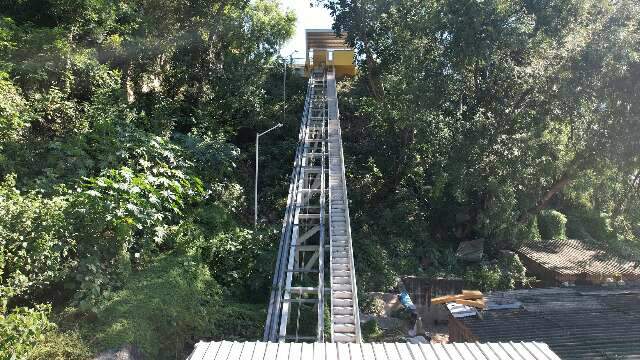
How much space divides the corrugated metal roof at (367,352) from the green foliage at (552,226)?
20.5 metres

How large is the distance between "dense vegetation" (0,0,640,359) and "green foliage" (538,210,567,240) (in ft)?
0.23

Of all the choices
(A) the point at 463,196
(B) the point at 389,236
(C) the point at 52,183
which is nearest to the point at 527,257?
(A) the point at 463,196

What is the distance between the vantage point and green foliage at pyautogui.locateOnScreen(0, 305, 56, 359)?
6.57m

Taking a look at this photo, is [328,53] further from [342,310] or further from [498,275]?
[342,310]

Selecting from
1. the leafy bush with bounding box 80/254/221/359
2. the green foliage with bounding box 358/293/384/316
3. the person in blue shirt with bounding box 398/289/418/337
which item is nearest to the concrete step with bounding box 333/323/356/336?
the leafy bush with bounding box 80/254/221/359

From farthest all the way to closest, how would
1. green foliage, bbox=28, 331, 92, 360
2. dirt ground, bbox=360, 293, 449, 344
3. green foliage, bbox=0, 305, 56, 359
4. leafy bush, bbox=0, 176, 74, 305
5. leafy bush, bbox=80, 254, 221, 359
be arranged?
dirt ground, bbox=360, 293, 449, 344 → leafy bush, bbox=80, 254, 221, 359 → leafy bush, bbox=0, 176, 74, 305 → green foliage, bbox=28, 331, 92, 360 → green foliage, bbox=0, 305, 56, 359

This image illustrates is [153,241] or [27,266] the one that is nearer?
[27,266]

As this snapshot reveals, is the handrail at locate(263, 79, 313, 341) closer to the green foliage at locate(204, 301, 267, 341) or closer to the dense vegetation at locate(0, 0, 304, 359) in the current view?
the green foliage at locate(204, 301, 267, 341)

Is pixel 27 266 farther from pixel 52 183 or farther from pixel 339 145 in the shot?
pixel 339 145

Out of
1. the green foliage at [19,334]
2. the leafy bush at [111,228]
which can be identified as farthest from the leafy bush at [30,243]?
the green foliage at [19,334]

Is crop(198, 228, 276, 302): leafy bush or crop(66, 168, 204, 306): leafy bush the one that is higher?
crop(66, 168, 204, 306): leafy bush

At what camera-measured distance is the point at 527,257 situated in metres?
20.6

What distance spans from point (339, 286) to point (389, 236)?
34.4ft

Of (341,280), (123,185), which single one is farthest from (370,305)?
(123,185)
